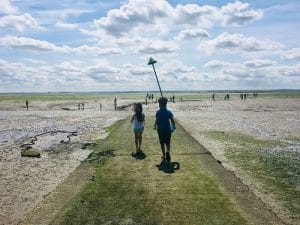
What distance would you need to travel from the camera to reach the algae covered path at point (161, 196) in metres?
7.97

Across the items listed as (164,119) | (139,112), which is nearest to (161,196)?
(164,119)

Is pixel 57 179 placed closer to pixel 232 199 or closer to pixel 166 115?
pixel 166 115

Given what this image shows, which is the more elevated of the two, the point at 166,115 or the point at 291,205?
the point at 166,115

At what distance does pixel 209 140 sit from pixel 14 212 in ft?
44.8

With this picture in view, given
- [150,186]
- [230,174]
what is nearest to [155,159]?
[230,174]

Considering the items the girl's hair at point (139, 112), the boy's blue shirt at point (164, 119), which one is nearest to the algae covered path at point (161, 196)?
the boy's blue shirt at point (164, 119)

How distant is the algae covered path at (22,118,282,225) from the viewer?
7973 mm

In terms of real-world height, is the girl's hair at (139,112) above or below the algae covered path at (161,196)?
above

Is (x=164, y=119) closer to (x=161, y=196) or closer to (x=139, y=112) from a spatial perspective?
(x=139, y=112)

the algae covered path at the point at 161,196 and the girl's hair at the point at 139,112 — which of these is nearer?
the algae covered path at the point at 161,196

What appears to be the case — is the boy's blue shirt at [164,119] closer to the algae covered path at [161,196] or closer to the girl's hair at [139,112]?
the algae covered path at [161,196]

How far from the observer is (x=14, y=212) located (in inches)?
358

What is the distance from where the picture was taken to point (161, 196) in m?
9.41

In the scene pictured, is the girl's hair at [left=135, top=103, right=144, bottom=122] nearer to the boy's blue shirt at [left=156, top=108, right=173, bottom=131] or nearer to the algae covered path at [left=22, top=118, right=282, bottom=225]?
the algae covered path at [left=22, top=118, right=282, bottom=225]
